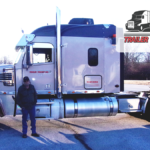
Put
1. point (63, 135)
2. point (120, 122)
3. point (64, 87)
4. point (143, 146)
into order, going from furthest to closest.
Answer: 1. point (120, 122)
2. point (64, 87)
3. point (63, 135)
4. point (143, 146)

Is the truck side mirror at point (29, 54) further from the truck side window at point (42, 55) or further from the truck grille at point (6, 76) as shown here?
the truck grille at point (6, 76)

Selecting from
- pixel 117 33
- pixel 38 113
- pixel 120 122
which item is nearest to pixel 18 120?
pixel 38 113

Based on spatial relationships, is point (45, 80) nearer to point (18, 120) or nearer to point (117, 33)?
point (18, 120)

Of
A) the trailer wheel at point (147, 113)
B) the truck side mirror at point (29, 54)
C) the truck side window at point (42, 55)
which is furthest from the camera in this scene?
the trailer wheel at point (147, 113)

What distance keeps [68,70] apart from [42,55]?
3.10 ft

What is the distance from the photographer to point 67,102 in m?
5.12

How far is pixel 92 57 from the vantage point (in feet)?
17.0

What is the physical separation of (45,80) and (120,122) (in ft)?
10.3

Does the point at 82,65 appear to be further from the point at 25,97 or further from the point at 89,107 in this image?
the point at 25,97

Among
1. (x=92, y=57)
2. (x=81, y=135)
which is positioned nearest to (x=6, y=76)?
(x=92, y=57)

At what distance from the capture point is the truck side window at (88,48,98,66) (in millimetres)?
5164

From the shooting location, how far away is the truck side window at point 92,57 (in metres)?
5.16

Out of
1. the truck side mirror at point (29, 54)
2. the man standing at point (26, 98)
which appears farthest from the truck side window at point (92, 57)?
the man standing at point (26, 98)

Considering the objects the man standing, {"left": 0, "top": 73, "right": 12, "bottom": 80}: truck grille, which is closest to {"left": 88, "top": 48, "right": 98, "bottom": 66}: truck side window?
the man standing
